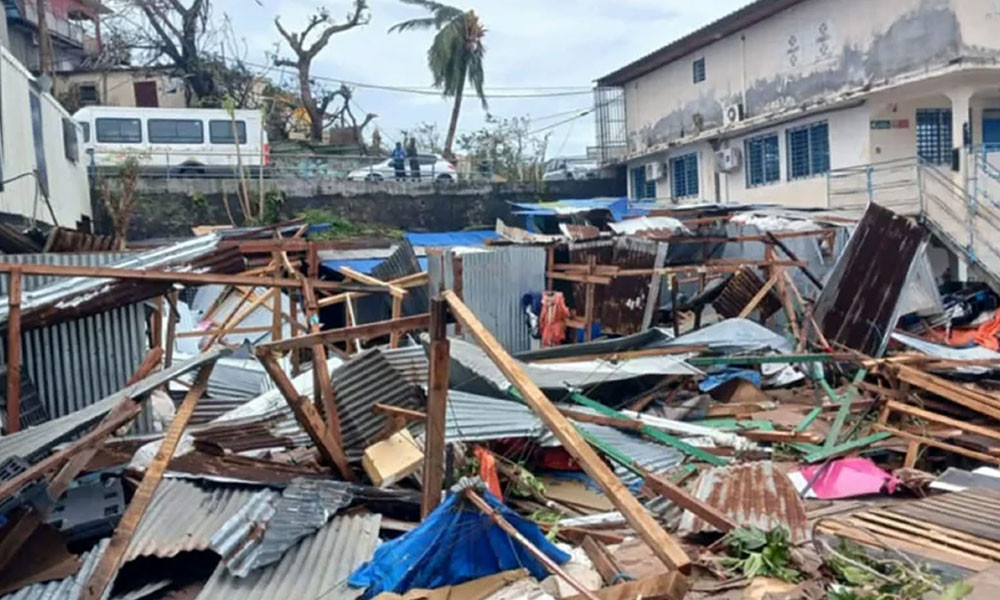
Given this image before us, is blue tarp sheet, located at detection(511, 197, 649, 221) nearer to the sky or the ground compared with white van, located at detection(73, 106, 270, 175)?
nearer to the ground

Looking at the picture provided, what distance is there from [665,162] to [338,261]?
1371cm

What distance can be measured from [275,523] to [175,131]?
872 inches

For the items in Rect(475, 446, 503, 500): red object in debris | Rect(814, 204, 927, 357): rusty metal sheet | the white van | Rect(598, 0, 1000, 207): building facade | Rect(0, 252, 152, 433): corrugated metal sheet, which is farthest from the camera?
the white van

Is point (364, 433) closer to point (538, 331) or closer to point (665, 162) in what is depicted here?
point (538, 331)

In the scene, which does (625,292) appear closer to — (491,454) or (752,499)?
(491,454)

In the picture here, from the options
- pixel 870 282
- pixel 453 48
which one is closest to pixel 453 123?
pixel 453 48

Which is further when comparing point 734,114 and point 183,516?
point 734,114

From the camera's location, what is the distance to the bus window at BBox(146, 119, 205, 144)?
24016mm

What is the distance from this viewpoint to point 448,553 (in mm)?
4062

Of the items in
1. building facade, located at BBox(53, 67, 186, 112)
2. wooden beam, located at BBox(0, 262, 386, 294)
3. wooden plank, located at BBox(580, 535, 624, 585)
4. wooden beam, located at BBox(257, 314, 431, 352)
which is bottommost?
wooden plank, located at BBox(580, 535, 624, 585)

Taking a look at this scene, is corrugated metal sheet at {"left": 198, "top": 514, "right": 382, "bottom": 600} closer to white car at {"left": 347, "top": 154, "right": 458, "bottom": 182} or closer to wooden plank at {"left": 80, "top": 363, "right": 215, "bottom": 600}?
wooden plank at {"left": 80, "top": 363, "right": 215, "bottom": 600}

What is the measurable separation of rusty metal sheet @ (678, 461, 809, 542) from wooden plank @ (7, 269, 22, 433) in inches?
195

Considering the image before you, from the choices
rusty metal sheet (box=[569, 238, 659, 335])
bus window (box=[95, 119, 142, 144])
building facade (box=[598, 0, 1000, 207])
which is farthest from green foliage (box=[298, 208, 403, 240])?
building facade (box=[598, 0, 1000, 207])

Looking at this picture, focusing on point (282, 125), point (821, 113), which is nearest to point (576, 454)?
point (821, 113)
